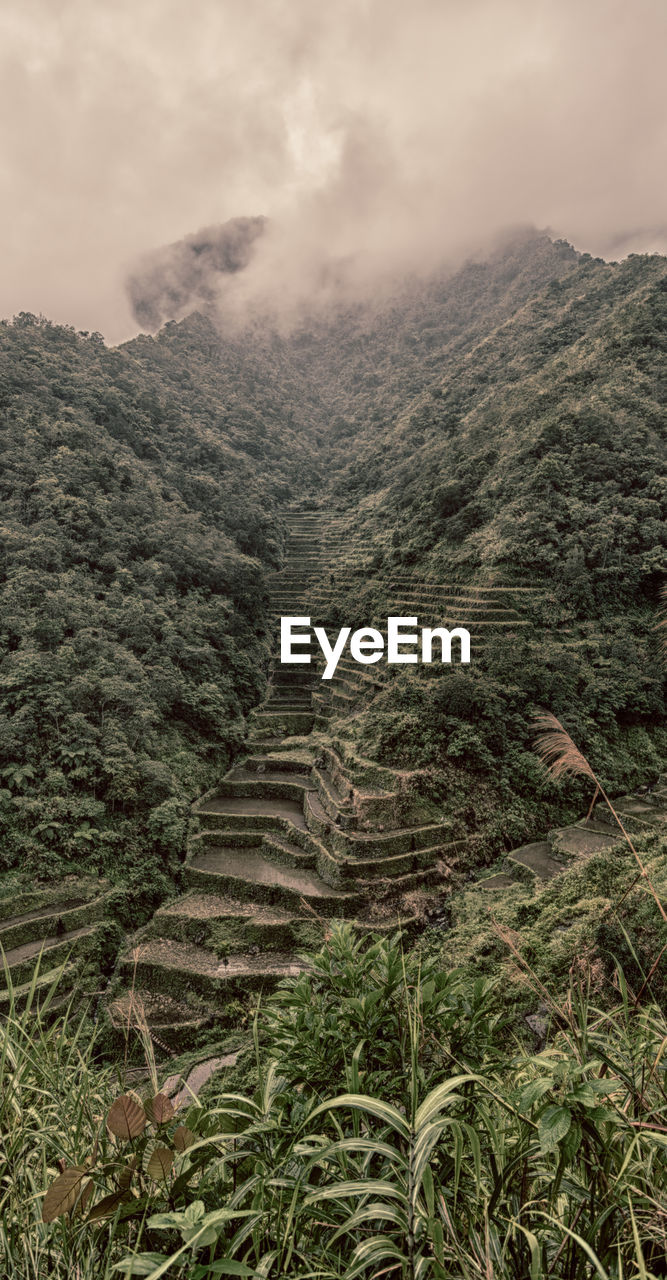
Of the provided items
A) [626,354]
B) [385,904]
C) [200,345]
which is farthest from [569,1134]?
[200,345]

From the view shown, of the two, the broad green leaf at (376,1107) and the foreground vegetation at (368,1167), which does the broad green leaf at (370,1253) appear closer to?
the foreground vegetation at (368,1167)

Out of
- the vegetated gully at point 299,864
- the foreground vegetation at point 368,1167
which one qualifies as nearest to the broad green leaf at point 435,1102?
the foreground vegetation at point 368,1167

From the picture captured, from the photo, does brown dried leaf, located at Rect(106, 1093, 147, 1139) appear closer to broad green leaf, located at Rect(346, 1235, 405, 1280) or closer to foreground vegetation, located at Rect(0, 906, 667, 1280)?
foreground vegetation, located at Rect(0, 906, 667, 1280)

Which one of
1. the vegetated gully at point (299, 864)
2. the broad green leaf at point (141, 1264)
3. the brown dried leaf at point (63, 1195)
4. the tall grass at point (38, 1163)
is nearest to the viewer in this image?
the broad green leaf at point (141, 1264)

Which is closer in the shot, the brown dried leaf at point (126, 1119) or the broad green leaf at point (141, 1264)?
the broad green leaf at point (141, 1264)

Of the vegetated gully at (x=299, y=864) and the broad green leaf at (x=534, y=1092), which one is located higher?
the broad green leaf at (x=534, y=1092)

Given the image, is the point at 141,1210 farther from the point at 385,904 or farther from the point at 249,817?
the point at 249,817

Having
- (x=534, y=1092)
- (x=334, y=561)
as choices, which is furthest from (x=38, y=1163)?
(x=334, y=561)

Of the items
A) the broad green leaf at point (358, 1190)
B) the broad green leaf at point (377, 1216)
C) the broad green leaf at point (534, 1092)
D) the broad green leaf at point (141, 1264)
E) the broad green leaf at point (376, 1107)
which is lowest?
the broad green leaf at point (141, 1264)
